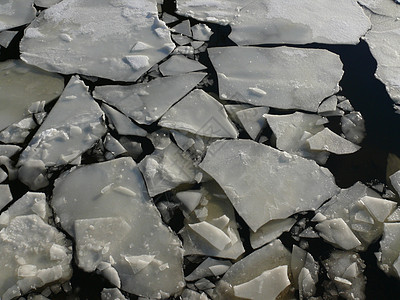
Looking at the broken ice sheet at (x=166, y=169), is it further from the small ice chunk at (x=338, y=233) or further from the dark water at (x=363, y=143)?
the small ice chunk at (x=338, y=233)

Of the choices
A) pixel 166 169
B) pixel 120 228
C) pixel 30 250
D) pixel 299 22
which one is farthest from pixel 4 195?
pixel 299 22

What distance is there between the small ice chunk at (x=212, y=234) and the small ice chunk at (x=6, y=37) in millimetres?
1208

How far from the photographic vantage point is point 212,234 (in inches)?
48.2

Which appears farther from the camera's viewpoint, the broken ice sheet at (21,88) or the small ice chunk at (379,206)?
the broken ice sheet at (21,88)

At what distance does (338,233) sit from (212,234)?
0.39 meters

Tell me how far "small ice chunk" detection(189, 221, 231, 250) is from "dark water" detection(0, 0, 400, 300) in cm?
7

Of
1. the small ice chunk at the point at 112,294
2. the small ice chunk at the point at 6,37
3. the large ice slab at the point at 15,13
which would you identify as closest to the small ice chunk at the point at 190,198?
the small ice chunk at the point at 112,294

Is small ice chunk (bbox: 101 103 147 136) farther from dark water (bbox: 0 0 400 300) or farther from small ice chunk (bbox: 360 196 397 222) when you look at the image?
small ice chunk (bbox: 360 196 397 222)

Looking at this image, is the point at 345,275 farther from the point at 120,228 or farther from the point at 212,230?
the point at 120,228

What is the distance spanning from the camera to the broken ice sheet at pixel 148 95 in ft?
5.05

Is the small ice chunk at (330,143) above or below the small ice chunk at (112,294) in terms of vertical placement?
above

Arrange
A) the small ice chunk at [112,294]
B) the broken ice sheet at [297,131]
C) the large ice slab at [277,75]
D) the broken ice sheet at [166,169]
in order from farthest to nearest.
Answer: the large ice slab at [277,75] → the broken ice sheet at [297,131] → the broken ice sheet at [166,169] → the small ice chunk at [112,294]

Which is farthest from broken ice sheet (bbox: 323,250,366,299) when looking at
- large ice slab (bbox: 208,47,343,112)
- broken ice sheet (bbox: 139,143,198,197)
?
large ice slab (bbox: 208,47,343,112)

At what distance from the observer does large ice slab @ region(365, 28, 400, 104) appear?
174 cm
